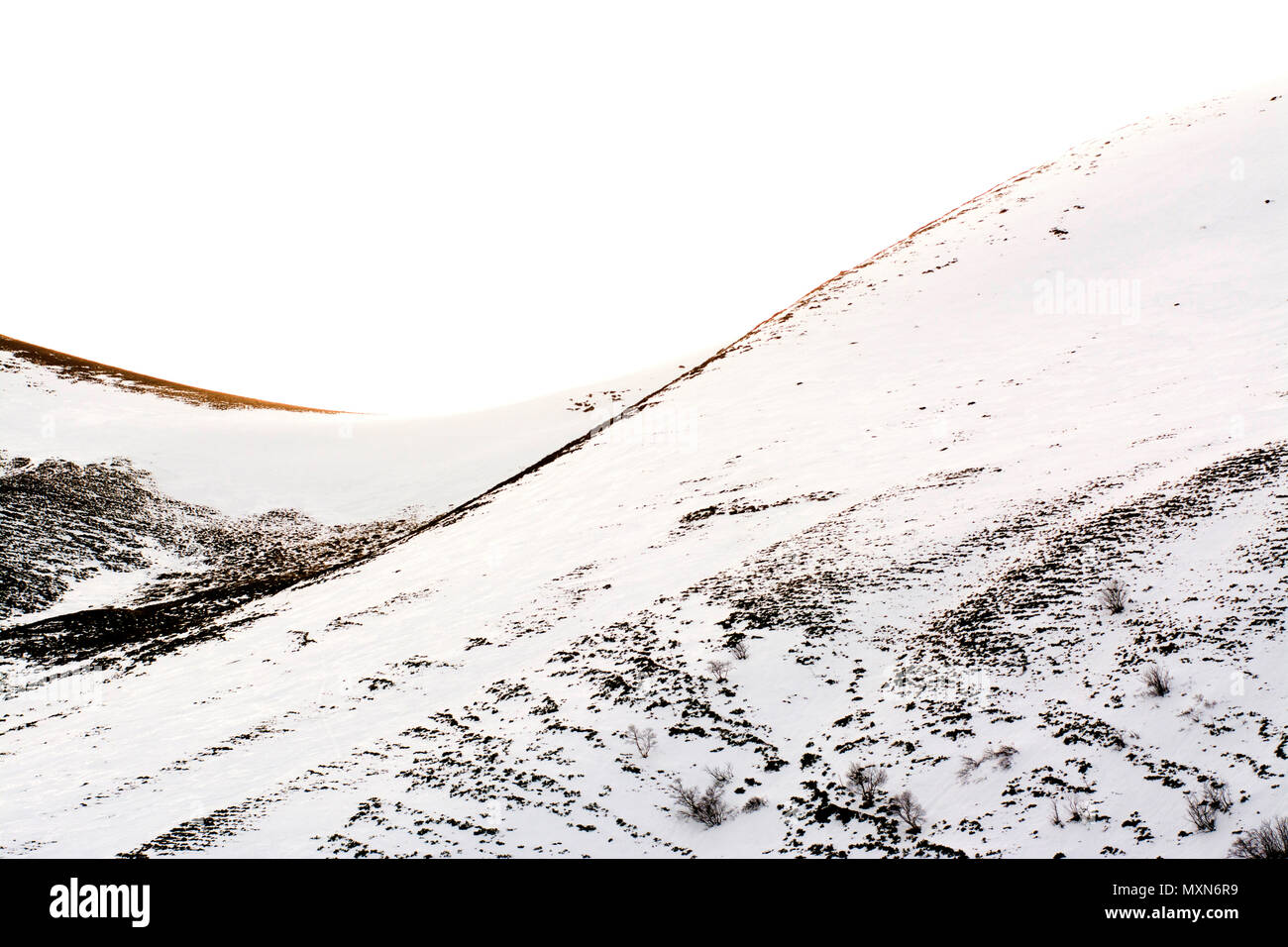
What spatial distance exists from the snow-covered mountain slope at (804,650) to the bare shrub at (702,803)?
0.38ft

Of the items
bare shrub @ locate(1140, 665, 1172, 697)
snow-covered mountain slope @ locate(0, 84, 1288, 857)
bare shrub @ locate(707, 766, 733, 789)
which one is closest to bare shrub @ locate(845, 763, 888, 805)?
snow-covered mountain slope @ locate(0, 84, 1288, 857)

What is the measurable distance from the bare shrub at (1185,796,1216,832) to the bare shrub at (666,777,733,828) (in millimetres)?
4423

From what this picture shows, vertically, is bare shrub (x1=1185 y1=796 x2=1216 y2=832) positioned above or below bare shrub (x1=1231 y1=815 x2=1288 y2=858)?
below

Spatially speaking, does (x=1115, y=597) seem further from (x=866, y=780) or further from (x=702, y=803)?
(x=702, y=803)

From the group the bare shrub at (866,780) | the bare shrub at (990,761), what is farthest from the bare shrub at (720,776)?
the bare shrub at (990,761)

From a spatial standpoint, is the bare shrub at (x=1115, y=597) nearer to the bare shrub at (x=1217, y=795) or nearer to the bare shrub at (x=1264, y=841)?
the bare shrub at (x=1217, y=795)

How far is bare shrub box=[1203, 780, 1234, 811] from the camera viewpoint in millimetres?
6668

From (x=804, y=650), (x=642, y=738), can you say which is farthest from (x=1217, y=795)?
(x=642, y=738)

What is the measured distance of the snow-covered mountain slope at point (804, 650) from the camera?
836cm

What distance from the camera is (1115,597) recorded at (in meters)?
10.5

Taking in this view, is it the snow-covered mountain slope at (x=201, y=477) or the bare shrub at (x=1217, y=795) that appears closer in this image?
the bare shrub at (x=1217, y=795)

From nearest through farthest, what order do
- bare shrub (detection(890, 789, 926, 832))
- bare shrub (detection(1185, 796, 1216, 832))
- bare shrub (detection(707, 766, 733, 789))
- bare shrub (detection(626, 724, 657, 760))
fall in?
bare shrub (detection(1185, 796, 1216, 832))
bare shrub (detection(890, 789, 926, 832))
bare shrub (detection(707, 766, 733, 789))
bare shrub (detection(626, 724, 657, 760))

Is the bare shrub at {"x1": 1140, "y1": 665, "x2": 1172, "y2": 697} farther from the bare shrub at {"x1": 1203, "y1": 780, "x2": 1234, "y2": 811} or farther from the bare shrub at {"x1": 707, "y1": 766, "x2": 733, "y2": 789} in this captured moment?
the bare shrub at {"x1": 707, "y1": 766, "x2": 733, "y2": 789}
